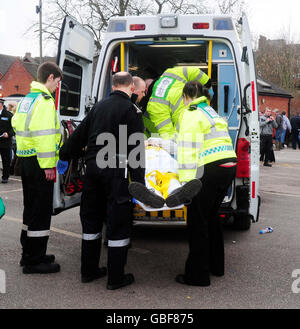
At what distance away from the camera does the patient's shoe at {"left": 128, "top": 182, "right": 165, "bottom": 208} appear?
3.63 metres

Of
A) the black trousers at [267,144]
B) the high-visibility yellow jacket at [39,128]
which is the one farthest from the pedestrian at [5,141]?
the black trousers at [267,144]

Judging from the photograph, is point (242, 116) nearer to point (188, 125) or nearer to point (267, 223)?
point (188, 125)

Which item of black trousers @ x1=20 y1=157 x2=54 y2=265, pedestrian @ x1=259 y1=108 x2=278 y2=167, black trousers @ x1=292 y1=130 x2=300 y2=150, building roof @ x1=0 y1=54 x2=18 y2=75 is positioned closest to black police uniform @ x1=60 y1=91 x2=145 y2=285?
black trousers @ x1=20 y1=157 x2=54 y2=265

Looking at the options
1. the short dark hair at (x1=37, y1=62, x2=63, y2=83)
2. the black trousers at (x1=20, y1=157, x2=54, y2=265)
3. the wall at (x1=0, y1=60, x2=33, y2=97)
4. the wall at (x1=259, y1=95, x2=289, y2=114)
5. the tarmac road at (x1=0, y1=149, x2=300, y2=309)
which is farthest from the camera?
the wall at (x1=0, y1=60, x2=33, y2=97)

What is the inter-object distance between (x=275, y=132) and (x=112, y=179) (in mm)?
18005

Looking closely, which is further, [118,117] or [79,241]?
[79,241]

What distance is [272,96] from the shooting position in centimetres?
3834

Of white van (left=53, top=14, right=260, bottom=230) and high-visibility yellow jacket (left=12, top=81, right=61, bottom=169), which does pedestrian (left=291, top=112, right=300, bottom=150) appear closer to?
white van (left=53, top=14, right=260, bottom=230)

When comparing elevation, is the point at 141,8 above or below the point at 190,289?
above

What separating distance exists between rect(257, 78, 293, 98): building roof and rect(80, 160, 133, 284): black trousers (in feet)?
115

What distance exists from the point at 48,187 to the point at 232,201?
2076 millimetres
